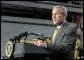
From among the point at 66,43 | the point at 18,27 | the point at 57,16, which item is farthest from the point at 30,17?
the point at 66,43

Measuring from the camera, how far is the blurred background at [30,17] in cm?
852

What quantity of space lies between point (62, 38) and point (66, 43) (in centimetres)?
6

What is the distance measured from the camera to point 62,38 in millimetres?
1322

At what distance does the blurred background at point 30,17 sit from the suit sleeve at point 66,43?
271 inches

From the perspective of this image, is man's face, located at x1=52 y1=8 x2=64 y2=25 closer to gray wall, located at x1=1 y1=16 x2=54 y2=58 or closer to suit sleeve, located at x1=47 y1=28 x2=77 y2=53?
suit sleeve, located at x1=47 y1=28 x2=77 y2=53

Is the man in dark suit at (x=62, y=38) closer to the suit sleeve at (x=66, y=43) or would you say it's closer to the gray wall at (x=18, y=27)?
the suit sleeve at (x=66, y=43)

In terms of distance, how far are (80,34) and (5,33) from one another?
141 inches

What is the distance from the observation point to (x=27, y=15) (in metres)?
9.27

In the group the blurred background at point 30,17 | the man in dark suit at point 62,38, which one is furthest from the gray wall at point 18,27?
the man in dark suit at point 62,38

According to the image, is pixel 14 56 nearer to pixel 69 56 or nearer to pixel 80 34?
pixel 69 56

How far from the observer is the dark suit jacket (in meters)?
1.25

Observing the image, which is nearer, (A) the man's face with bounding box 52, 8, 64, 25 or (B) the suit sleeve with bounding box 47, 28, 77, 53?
(B) the suit sleeve with bounding box 47, 28, 77, 53

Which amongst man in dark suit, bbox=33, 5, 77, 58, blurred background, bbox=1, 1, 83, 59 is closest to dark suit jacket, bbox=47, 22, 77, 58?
man in dark suit, bbox=33, 5, 77, 58

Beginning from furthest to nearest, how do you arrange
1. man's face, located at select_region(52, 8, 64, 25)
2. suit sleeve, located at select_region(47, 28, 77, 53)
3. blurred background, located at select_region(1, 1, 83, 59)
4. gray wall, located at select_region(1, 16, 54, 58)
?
blurred background, located at select_region(1, 1, 83, 59)
gray wall, located at select_region(1, 16, 54, 58)
man's face, located at select_region(52, 8, 64, 25)
suit sleeve, located at select_region(47, 28, 77, 53)
